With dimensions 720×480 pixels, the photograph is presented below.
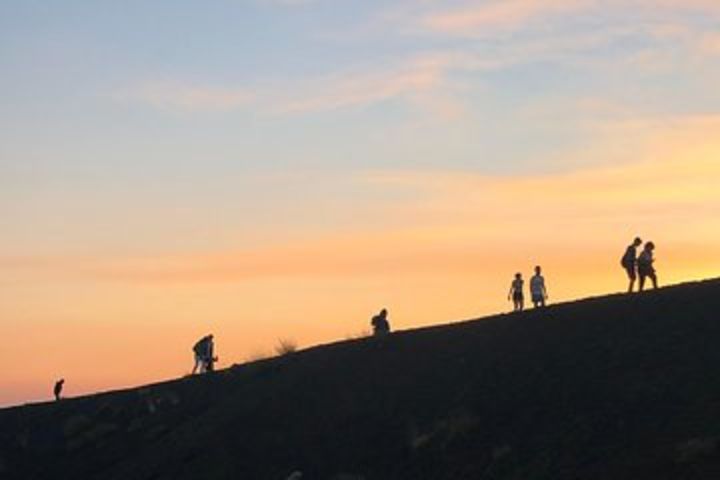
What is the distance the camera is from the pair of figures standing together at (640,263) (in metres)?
45.9

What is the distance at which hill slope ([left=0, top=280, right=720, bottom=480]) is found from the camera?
113 ft

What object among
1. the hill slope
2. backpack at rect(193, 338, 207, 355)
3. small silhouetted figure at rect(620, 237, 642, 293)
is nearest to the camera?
the hill slope

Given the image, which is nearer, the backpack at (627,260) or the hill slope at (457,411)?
the hill slope at (457,411)

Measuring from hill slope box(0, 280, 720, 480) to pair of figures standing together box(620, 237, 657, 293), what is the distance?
1.01 meters

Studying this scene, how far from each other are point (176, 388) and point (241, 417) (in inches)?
369

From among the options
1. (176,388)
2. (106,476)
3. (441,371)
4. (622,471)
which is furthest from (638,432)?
(176,388)

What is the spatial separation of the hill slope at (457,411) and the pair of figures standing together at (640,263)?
39.9 inches

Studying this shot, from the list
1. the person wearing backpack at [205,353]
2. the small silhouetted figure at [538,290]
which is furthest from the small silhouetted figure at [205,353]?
the small silhouetted figure at [538,290]

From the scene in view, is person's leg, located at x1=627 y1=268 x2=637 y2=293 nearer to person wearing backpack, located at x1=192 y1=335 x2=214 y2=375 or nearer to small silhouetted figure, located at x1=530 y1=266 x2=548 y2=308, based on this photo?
small silhouetted figure, located at x1=530 y1=266 x2=548 y2=308

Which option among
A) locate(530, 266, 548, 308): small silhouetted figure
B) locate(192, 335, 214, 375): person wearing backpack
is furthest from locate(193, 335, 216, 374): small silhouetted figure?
locate(530, 266, 548, 308): small silhouetted figure

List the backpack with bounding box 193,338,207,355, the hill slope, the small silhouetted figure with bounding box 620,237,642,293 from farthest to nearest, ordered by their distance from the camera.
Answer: the backpack with bounding box 193,338,207,355 → the small silhouetted figure with bounding box 620,237,642,293 → the hill slope

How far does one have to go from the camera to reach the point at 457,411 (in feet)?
132

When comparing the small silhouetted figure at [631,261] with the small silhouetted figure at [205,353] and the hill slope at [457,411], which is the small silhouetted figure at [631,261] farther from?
the small silhouetted figure at [205,353]

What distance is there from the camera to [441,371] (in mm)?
45156
